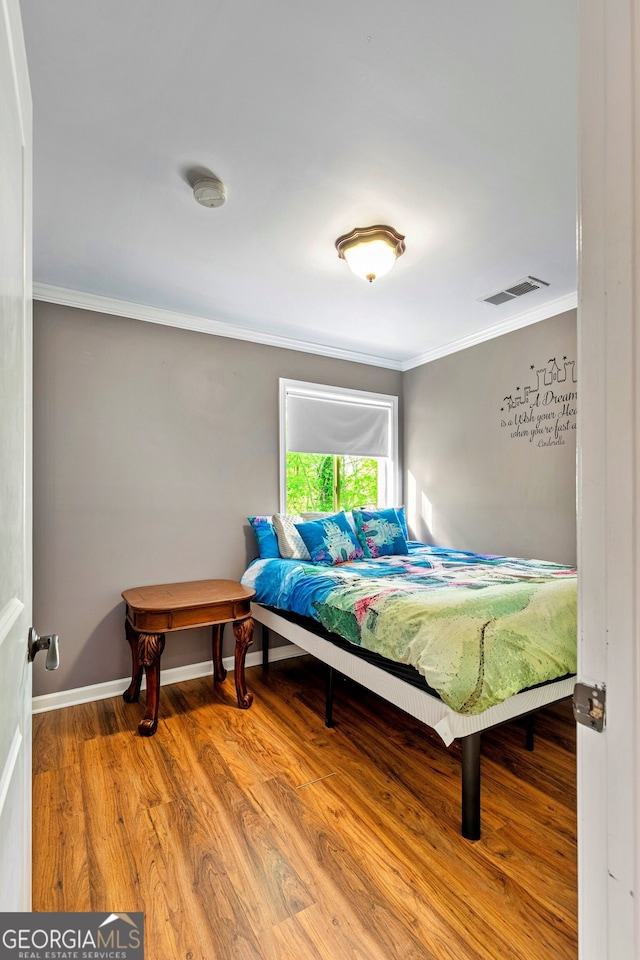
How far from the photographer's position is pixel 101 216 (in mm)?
2205

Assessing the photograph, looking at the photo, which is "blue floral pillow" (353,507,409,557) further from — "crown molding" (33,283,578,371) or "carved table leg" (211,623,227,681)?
"crown molding" (33,283,578,371)

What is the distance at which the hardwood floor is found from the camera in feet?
4.58

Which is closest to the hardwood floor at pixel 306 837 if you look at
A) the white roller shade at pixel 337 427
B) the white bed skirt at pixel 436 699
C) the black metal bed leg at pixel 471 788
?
the black metal bed leg at pixel 471 788

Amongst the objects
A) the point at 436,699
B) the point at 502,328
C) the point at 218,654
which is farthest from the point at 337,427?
the point at 436,699

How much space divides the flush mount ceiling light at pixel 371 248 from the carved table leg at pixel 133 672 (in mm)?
2350

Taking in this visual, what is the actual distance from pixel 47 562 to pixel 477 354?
3390 mm

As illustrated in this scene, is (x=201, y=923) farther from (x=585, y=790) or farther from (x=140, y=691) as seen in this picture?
(x=140, y=691)

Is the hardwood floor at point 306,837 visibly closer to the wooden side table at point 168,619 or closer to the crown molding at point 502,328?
the wooden side table at point 168,619

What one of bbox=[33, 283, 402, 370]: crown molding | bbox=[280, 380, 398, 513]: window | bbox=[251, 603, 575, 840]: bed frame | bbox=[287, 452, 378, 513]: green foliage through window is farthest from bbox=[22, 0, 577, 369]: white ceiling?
bbox=[251, 603, 575, 840]: bed frame

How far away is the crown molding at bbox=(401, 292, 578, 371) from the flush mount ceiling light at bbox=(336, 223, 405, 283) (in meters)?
1.36

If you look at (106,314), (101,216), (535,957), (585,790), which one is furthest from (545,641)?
(106,314)

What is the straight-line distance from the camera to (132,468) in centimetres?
319

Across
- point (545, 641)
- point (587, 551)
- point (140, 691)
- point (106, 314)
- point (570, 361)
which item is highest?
point (106, 314)

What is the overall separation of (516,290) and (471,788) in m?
2.72
